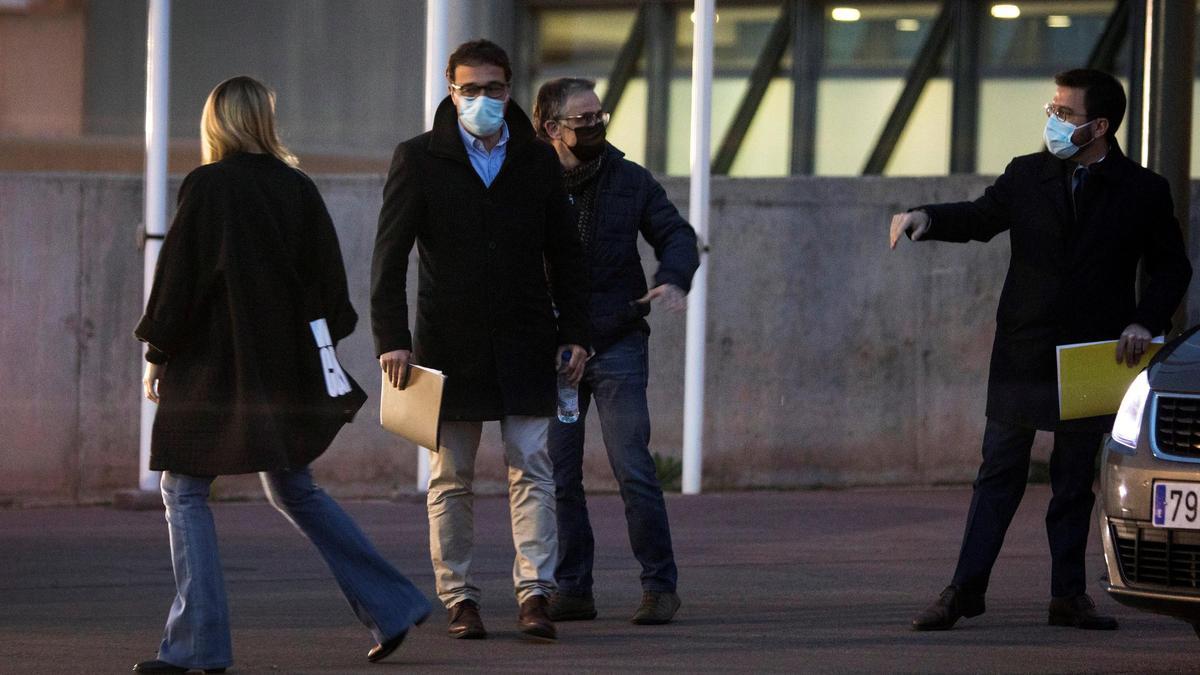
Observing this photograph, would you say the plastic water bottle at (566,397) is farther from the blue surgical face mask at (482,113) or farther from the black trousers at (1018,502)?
the black trousers at (1018,502)

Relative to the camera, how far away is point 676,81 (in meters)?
18.0

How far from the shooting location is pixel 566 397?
22.0 ft

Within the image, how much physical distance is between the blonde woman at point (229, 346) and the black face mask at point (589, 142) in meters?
1.28

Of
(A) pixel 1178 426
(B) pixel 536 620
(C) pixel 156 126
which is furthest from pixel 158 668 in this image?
(C) pixel 156 126

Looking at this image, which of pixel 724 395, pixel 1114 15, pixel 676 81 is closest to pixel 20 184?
pixel 724 395

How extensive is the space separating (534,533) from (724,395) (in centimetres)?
492

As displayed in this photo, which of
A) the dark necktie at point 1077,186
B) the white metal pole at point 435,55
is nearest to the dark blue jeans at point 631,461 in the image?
the dark necktie at point 1077,186

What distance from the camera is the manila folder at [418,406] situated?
20.5ft

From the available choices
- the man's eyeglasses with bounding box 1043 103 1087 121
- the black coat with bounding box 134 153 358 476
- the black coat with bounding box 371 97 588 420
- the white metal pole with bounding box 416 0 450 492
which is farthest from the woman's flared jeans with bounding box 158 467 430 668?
the white metal pole with bounding box 416 0 450 492

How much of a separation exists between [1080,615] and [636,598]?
1.66 meters

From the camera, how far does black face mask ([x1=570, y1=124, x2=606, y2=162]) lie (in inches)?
271

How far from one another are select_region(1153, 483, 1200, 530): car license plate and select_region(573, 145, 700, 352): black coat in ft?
6.07

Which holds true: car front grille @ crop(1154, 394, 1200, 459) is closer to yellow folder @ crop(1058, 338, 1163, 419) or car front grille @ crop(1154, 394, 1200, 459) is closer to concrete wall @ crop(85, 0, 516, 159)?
yellow folder @ crop(1058, 338, 1163, 419)

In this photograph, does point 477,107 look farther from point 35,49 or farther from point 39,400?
point 35,49
